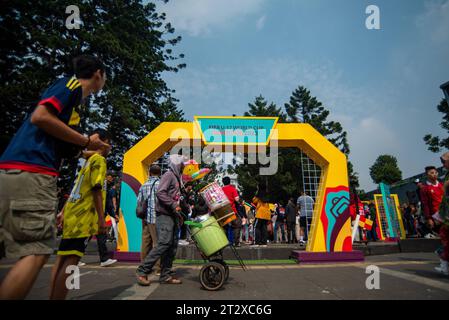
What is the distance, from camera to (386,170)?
6750 cm

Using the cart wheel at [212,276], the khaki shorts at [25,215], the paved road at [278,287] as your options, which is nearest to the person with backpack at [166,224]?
the paved road at [278,287]

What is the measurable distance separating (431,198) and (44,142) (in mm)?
6665

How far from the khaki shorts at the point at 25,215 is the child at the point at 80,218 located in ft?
2.60

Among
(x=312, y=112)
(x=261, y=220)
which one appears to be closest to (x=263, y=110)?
(x=312, y=112)

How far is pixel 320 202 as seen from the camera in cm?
779

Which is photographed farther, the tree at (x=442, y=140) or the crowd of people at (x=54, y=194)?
the tree at (x=442, y=140)

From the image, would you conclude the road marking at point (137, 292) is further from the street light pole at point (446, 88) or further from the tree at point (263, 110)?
the tree at point (263, 110)

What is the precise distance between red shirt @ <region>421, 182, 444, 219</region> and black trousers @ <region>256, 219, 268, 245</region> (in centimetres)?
490

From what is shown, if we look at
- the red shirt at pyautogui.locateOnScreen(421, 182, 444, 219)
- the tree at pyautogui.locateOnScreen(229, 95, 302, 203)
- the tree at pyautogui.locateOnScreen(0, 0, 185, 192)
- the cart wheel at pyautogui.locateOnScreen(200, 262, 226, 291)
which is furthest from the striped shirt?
the tree at pyautogui.locateOnScreen(229, 95, 302, 203)

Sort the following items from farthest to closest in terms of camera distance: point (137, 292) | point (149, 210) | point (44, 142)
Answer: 1. point (149, 210)
2. point (137, 292)
3. point (44, 142)

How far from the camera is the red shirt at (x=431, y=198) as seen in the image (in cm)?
539

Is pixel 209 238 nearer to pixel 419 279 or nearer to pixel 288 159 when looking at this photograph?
pixel 419 279
